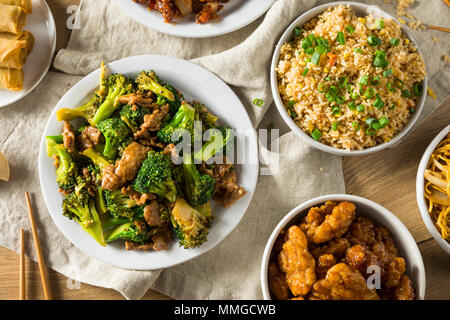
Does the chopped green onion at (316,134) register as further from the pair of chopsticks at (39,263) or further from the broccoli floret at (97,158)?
the pair of chopsticks at (39,263)

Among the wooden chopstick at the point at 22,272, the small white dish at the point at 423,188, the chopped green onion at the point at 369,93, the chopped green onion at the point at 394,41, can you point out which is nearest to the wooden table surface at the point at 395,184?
the wooden chopstick at the point at 22,272

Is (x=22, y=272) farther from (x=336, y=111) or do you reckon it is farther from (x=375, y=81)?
(x=375, y=81)

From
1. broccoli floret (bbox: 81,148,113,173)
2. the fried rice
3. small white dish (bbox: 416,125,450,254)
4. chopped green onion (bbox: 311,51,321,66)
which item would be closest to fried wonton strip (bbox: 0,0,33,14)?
broccoli floret (bbox: 81,148,113,173)

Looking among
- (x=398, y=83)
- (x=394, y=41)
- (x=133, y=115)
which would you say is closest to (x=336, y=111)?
(x=398, y=83)

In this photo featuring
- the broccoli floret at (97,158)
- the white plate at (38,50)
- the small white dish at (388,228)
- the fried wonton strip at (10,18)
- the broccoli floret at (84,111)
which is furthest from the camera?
the white plate at (38,50)

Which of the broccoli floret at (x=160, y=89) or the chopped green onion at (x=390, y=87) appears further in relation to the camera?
the broccoli floret at (x=160, y=89)

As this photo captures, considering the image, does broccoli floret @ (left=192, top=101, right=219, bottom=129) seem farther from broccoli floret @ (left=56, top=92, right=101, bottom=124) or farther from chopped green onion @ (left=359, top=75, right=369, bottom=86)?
chopped green onion @ (left=359, top=75, right=369, bottom=86)
